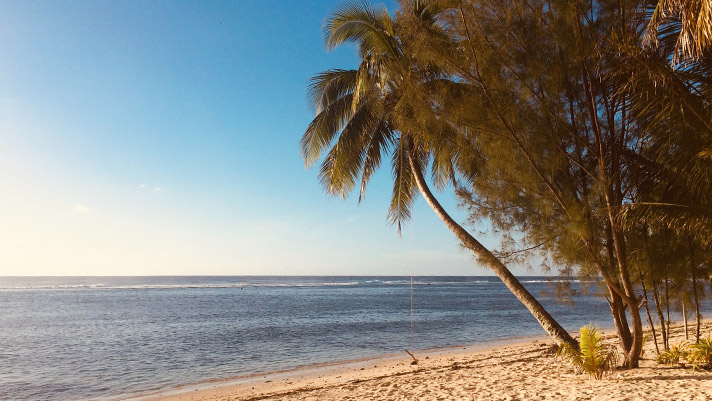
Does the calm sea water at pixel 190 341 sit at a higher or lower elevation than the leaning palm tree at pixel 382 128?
lower

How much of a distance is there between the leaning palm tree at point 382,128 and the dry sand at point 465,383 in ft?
4.75

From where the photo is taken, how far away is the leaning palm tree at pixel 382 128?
8.39m

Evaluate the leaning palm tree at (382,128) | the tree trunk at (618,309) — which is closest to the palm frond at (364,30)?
the leaning palm tree at (382,128)

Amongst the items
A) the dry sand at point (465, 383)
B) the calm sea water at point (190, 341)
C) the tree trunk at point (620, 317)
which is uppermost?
the tree trunk at point (620, 317)

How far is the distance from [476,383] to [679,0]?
Answer: 22.0 feet

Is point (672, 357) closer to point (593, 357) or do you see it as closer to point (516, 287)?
point (593, 357)

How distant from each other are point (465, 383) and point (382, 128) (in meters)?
6.27

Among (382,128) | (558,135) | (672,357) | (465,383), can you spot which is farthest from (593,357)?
(382,128)

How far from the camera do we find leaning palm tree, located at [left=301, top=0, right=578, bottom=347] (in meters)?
8.39

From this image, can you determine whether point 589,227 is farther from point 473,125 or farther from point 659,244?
point 473,125

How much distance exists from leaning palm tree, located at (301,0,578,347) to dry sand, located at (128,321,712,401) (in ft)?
4.75

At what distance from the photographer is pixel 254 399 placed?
30.8 feet

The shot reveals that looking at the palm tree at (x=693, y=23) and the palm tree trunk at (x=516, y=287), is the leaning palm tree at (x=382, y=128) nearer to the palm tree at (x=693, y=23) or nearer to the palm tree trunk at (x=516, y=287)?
the palm tree trunk at (x=516, y=287)

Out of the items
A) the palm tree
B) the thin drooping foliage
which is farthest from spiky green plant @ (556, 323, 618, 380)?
the palm tree
